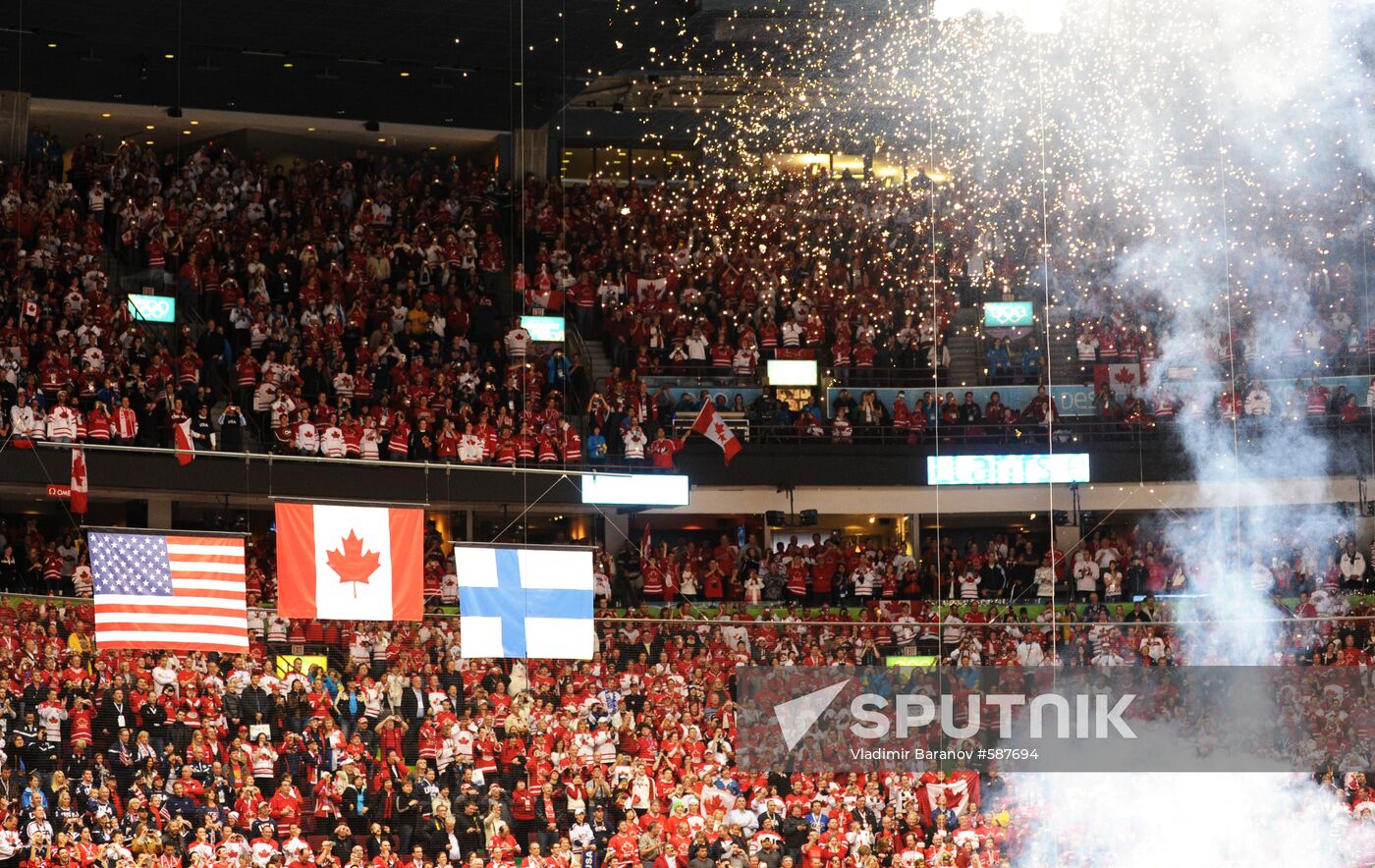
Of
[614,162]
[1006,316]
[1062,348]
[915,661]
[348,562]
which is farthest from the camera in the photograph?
[614,162]

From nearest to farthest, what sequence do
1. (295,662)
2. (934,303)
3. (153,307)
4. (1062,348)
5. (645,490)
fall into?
(295,662) < (645,490) < (153,307) < (1062,348) < (934,303)

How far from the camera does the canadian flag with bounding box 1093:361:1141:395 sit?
36.5 m

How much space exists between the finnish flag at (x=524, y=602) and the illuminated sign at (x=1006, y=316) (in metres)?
19.7

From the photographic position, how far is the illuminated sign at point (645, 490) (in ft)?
108

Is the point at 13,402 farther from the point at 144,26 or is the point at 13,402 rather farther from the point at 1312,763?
the point at 1312,763

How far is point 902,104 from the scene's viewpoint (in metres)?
41.9

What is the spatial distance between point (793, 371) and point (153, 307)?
13.2 m

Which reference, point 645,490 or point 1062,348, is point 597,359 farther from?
point 1062,348

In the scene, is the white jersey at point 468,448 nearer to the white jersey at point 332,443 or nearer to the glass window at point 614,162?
the white jersey at point 332,443

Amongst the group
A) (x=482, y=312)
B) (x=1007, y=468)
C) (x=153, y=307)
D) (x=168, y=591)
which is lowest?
(x=168, y=591)

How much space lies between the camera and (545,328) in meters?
37.9

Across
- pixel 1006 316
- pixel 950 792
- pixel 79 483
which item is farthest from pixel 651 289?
pixel 950 792

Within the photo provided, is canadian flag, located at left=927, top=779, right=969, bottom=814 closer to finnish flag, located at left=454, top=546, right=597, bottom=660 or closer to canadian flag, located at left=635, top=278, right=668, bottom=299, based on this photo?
finnish flag, located at left=454, top=546, right=597, bottom=660

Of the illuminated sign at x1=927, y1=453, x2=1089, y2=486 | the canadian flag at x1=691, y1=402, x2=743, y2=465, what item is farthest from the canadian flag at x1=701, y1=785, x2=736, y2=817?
the illuminated sign at x1=927, y1=453, x2=1089, y2=486
